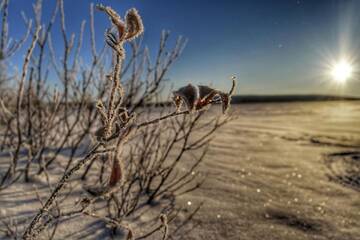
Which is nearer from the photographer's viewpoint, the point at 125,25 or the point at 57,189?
the point at 125,25

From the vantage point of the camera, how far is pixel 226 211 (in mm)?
2395

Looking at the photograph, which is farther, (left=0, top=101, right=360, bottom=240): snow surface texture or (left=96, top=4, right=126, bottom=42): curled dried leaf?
(left=0, top=101, right=360, bottom=240): snow surface texture

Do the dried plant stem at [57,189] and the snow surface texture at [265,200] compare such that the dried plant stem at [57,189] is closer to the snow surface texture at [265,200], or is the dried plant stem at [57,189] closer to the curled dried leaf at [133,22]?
the curled dried leaf at [133,22]

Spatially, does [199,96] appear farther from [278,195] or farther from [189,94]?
[278,195]

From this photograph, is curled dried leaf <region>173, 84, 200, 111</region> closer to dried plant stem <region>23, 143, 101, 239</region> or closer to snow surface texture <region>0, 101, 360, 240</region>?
dried plant stem <region>23, 143, 101, 239</region>

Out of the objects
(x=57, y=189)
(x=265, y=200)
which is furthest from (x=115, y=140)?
(x=265, y=200)

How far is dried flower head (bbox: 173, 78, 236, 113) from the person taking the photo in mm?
559

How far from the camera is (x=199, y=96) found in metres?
0.57

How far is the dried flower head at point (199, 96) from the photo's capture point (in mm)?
559

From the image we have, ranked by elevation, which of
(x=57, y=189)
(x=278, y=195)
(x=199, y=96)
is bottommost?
(x=278, y=195)

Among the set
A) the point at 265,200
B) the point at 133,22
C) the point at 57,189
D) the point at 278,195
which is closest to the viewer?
the point at 133,22

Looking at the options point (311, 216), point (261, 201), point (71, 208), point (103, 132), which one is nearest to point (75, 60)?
point (71, 208)

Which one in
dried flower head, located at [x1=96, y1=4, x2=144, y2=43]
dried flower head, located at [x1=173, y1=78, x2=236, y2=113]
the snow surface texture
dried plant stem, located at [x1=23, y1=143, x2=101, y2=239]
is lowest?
the snow surface texture

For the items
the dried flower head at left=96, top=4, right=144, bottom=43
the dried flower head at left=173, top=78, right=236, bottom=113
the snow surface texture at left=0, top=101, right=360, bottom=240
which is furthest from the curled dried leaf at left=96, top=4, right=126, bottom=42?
the snow surface texture at left=0, top=101, right=360, bottom=240
